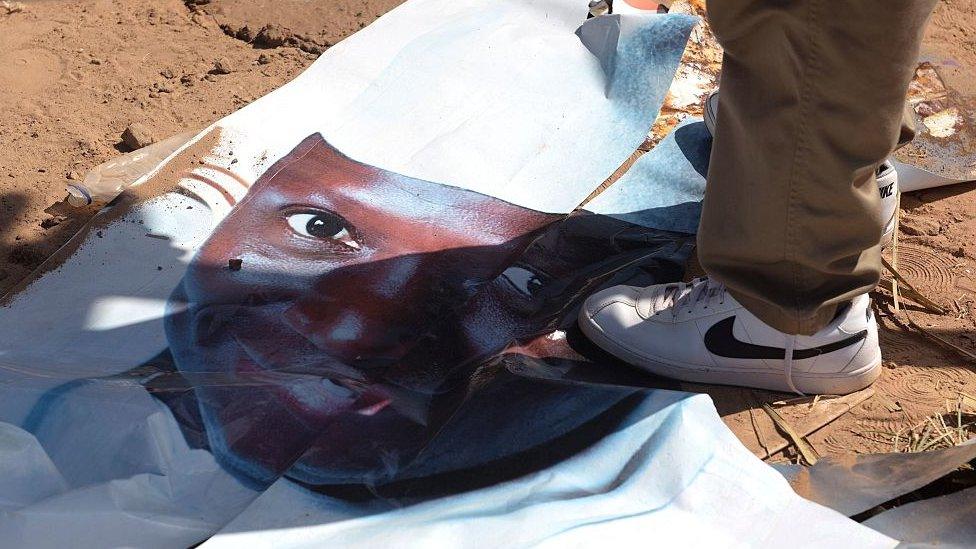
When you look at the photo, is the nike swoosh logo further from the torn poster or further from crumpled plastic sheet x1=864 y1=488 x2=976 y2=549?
crumpled plastic sheet x1=864 y1=488 x2=976 y2=549

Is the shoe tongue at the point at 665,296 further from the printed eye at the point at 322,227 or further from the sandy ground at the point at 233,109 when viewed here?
the printed eye at the point at 322,227

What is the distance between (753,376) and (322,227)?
913 millimetres

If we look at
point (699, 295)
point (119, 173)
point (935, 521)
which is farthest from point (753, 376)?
point (119, 173)

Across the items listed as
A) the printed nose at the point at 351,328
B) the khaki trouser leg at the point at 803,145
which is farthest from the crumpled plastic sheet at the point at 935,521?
the printed nose at the point at 351,328

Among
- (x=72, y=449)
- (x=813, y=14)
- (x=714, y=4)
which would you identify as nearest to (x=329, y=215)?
(x=72, y=449)

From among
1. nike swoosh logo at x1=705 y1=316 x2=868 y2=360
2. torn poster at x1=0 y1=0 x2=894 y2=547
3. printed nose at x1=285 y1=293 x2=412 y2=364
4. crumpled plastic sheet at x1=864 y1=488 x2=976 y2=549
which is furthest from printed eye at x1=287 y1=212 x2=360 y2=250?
crumpled plastic sheet at x1=864 y1=488 x2=976 y2=549

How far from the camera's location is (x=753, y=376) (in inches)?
63.9

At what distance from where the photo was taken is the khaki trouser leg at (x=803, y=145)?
47.4 inches

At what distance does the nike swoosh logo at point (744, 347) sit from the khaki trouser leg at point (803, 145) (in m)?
0.09

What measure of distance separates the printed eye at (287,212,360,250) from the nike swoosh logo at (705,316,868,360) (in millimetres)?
731

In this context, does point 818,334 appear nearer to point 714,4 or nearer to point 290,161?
point 714,4

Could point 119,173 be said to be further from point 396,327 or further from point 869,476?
point 869,476

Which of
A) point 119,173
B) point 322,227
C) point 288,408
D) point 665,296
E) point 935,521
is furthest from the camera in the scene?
point 119,173

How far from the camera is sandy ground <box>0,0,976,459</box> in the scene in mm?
1640
